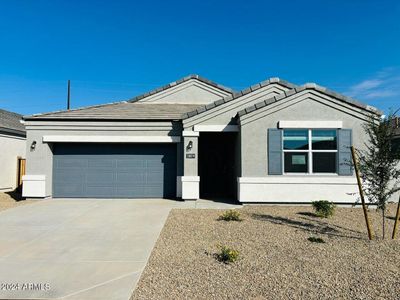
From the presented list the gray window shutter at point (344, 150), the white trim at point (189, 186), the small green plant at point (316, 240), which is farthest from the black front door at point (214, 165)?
the small green plant at point (316, 240)

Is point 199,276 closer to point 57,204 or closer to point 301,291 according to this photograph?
point 301,291

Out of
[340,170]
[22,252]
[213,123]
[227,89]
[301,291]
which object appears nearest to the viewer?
[301,291]

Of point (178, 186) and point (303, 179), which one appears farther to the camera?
point (178, 186)

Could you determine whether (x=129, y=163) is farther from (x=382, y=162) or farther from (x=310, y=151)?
(x=382, y=162)

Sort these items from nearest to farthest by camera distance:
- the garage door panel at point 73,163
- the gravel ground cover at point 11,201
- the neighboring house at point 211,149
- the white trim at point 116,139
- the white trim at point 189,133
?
1. the neighboring house at point 211,149
2. the gravel ground cover at point 11,201
3. the white trim at point 189,133
4. the white trim at point 116,139
5. the garage door panel at point 73,163

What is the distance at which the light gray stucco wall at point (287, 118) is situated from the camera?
35.9 feet

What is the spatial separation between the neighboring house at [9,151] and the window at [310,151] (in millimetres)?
14255

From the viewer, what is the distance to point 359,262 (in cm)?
512

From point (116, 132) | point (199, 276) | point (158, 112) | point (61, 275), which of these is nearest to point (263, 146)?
point (158, 112)

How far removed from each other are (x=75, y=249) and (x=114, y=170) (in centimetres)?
701

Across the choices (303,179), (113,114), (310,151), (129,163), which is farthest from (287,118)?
(113,114)

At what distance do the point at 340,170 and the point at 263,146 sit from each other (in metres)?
2.94

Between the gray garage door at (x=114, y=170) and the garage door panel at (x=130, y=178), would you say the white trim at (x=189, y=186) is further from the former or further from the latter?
the garage door panel at (x=130, y=178)

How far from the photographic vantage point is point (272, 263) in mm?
5090
